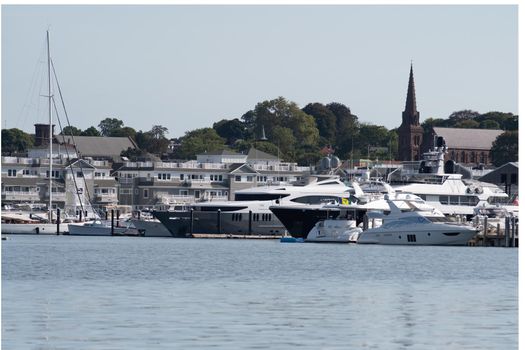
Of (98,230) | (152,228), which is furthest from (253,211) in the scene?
(98,230)

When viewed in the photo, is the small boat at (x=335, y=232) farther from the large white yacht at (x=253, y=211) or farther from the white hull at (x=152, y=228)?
the white hull at (x=152, y=228)

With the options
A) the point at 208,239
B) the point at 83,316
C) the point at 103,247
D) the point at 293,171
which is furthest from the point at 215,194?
the point at 83,316

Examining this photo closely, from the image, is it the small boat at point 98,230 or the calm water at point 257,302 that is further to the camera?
the small boat at point 98,230

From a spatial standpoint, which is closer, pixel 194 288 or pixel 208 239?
pixel 194 288

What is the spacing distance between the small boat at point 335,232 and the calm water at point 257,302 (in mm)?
22820

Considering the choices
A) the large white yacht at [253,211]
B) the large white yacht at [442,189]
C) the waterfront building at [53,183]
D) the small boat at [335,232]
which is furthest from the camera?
the waterfront building at [53,183]

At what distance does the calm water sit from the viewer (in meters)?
33.6

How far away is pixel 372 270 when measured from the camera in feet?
208

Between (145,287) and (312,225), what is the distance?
56211 mm

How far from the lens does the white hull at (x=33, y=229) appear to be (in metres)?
123

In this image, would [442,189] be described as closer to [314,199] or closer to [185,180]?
[314,199]

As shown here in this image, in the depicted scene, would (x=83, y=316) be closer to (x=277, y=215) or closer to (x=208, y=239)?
(x=277, y=215)

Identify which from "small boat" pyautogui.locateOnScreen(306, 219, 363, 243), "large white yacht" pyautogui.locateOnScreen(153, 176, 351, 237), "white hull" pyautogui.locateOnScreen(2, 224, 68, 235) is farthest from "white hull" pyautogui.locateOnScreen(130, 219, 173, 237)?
"small boat" pyautogui.locateOnScreen(306, 219, 363, 243)

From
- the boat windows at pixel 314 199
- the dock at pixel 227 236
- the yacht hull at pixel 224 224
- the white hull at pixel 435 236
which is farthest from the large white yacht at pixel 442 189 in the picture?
the white hull at pixel 435 236
